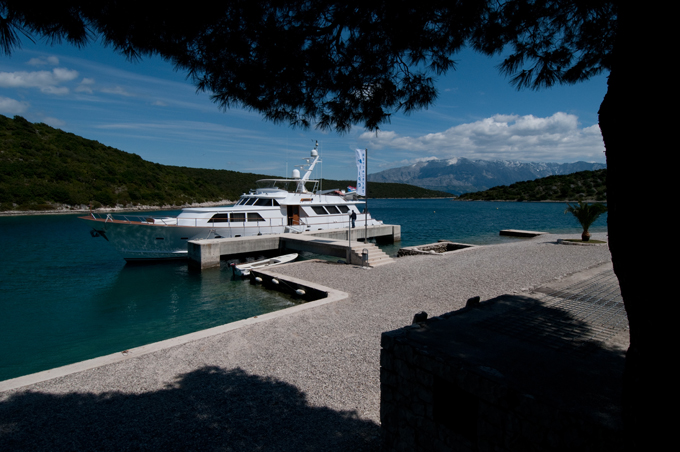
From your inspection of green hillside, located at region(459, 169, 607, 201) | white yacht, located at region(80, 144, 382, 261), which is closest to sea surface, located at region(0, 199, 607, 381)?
white yacht, located at region(80, 144, 382, 261)

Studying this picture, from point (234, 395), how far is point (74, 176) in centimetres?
7542

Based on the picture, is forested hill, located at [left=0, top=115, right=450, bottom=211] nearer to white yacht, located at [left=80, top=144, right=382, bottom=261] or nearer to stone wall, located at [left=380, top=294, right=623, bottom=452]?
white yacht, located at [left=80, top=144, right=382, bottom=261]

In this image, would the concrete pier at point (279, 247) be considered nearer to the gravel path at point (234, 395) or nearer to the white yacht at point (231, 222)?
the white yacht at point (231, 222)

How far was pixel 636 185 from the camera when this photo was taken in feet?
5.72

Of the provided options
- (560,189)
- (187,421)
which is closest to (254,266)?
(187,421)

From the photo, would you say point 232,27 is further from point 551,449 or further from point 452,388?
point 551,449

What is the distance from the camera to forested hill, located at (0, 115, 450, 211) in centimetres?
5691

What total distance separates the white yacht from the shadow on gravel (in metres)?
12.7

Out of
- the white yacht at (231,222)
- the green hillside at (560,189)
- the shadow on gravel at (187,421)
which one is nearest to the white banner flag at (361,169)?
the white yacht at (231,222)

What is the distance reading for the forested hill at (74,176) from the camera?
56906 millimetres

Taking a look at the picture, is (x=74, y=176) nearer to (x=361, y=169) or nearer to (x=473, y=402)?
(x=361, y=169)

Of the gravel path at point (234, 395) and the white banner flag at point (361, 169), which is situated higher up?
the white banner flag at point (361, 169)

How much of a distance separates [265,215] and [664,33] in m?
22.8

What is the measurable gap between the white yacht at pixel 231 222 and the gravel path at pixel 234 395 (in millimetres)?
10659
